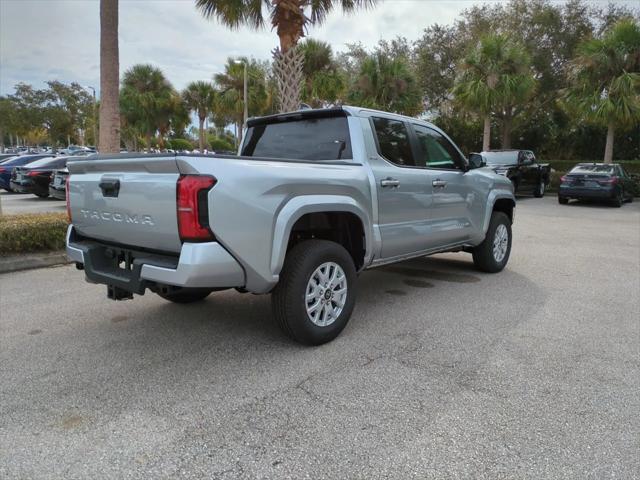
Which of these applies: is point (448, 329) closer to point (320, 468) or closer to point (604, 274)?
point (320, 468)

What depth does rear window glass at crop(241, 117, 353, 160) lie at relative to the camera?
4.47 meters

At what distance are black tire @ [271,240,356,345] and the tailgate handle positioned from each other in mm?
1284

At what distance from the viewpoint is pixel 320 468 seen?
237 cm

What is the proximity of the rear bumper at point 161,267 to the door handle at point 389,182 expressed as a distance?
1681 millimetres

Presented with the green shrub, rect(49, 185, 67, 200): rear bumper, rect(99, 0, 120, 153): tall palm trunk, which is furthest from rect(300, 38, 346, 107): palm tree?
the green shrub

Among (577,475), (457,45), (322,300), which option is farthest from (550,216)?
(457,45)

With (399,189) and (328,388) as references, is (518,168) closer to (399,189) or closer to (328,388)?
(399,189)

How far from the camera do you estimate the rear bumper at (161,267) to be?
3070mm

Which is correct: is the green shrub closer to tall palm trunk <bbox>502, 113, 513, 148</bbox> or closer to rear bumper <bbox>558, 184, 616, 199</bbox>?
rear bumper <bbox>558, 184, 616, 199</bbox>

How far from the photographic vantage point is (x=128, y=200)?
11.1 feet

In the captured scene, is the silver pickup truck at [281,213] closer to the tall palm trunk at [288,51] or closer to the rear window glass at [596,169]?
the tall palm trunk at [288,51]

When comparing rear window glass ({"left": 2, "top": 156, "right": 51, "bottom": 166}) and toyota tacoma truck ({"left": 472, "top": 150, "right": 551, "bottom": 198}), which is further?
rear window glass ({"left": 2, "top": 156, "right": 51, "bottom": 166})

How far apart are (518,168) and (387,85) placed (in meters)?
9.01

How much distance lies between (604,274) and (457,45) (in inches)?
979
